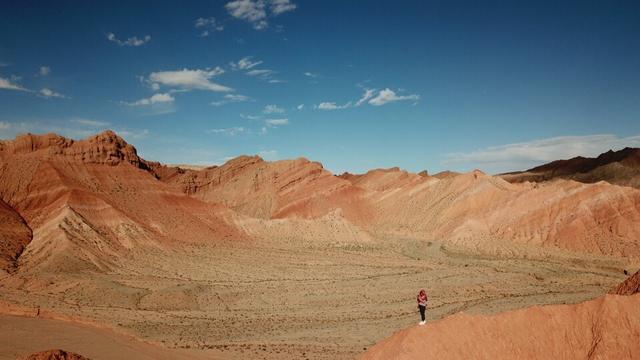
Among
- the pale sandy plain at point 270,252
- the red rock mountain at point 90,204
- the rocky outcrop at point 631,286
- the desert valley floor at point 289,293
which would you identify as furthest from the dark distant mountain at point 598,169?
the rocky outcrop at point 631,286

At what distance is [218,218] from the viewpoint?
54.3 metres

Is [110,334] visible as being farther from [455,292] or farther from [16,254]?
[16,254]

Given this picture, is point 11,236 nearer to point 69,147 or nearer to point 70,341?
point 69,147

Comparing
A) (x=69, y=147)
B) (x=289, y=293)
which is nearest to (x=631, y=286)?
(x=289, y=293)

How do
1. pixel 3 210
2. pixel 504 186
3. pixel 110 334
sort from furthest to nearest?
pixel 504 186 < pixel 3 210 < pixel 110 334

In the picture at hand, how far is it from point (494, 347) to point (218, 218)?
44.4 m

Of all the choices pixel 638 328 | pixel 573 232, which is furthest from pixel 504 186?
pixel 638 328

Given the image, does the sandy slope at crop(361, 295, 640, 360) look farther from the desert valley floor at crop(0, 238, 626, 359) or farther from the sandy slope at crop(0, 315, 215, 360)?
the sandy slope at crop(0, 315, 215, 360)

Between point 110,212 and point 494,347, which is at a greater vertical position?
point 110,212

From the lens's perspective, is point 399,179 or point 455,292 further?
point 399,179

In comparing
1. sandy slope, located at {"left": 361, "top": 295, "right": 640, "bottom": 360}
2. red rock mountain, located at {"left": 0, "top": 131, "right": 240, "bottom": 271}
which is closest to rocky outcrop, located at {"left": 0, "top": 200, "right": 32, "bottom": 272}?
red rock mountain, located at {"left": 0, "top": 131, "right": 240, "bottom": 271}

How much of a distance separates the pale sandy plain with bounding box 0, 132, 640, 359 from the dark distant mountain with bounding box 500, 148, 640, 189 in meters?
33.1

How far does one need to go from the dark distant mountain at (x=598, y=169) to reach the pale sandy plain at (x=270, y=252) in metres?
33.1

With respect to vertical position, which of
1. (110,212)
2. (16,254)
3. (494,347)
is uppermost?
(110,212)
